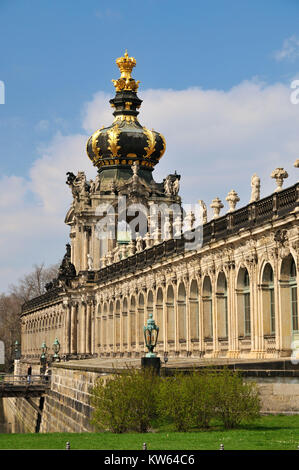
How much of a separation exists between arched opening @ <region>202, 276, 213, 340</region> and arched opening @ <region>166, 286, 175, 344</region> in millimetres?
6911

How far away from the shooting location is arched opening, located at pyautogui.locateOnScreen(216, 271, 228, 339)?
4350 centimetres

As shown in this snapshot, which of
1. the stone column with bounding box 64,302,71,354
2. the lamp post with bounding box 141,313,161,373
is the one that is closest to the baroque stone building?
the stone column with bounding box 64,302,71,354

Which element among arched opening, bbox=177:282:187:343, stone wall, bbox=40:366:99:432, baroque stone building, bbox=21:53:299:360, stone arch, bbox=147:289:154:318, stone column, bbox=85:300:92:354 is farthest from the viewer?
stone column, bbox=85:300:92:354

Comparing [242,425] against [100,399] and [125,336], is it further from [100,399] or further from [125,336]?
[125,336]

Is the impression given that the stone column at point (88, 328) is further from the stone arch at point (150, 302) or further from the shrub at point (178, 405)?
the shrub at point (178, 405)

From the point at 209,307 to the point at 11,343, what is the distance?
10027cm

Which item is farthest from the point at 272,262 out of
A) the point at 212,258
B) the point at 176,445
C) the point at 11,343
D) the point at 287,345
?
the point at 11,343

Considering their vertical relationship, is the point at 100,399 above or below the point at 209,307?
below

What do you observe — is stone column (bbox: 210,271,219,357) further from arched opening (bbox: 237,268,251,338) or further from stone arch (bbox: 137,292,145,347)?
stone arch (bbox: 137,292,145,347)

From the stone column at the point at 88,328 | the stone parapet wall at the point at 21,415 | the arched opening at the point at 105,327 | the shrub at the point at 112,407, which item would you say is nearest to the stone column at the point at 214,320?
the shrub at the point at 112,407

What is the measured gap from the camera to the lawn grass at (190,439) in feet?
67.8

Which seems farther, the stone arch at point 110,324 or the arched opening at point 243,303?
the stone arch at point 110,324

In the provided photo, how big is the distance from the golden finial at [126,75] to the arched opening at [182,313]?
1705 inches

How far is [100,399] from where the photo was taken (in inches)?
1057
